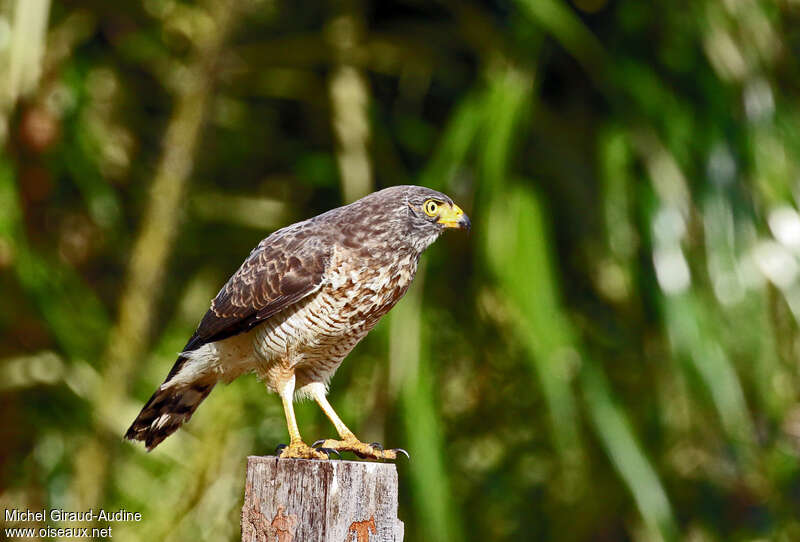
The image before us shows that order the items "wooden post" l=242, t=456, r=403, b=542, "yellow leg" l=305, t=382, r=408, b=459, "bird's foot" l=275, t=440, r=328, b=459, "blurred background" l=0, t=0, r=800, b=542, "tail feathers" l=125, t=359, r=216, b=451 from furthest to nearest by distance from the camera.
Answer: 1. "blurred background" l=0, t=0, r=800, b=542
2. "tail feathers" l=125, t=359, r=216, b=451
3. "yellow leg" l=305, t=382, r=408, b=459
4. "bird's foot" l=275, t=440, r=328, b=459
5. "wooden post" l=242, t=456, r=403, b=542

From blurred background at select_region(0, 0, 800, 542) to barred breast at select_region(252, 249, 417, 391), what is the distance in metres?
1.44

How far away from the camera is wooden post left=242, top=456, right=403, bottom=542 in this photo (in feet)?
7.45

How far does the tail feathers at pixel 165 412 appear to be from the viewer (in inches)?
122

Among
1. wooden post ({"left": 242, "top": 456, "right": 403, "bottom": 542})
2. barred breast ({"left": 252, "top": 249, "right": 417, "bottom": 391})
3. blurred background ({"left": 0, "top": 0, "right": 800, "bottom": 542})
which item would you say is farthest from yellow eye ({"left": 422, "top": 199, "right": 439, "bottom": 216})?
blurred background ({"left": 0, "top": 0, "right": 800, "bottom": 542})

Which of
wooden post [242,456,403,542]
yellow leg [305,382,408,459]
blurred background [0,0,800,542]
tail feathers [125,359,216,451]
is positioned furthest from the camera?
blurred background [0,0,800,542]

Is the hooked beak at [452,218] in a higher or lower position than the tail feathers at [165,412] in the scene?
higher

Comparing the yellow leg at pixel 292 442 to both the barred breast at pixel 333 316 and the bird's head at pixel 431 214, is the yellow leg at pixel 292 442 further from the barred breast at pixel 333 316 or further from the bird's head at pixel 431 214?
the bird's head at pixel 431 214

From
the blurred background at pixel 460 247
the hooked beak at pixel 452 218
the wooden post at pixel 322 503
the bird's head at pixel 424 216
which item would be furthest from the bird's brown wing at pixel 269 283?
the blurred background at pixel 460 247

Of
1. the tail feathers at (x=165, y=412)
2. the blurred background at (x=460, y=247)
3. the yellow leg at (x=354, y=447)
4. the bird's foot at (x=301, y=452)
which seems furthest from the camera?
the blurred background at (x=460, y=247)

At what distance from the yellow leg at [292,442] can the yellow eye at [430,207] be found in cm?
60

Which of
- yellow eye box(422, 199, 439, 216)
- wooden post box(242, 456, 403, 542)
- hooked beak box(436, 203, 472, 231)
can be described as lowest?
wooden post box(242, 456, 403, 542)

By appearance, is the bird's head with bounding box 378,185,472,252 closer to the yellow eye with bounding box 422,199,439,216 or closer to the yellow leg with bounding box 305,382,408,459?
the yellow eye with bounding box 422,199,439,216

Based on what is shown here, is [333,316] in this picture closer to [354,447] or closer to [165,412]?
[354,447]

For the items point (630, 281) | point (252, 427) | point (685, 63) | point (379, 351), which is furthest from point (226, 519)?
point (685, 63)
